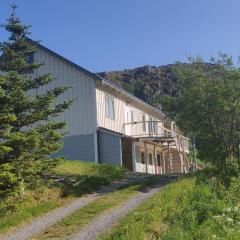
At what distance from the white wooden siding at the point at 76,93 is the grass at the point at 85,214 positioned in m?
12.7

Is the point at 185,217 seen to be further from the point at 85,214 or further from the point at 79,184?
the point at 79,184

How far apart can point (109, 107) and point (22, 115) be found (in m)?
17.3

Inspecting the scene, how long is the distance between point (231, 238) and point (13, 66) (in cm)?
970

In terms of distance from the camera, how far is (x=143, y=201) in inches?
726

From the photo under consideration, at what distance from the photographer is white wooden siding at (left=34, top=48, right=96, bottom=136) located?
34.5 m

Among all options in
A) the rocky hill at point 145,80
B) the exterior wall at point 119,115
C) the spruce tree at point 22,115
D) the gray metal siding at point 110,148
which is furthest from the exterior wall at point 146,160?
the rocky hill at point 145,80

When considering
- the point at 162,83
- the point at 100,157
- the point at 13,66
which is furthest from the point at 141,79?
the point at 13,66

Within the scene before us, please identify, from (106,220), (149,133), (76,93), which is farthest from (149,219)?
(149,133)

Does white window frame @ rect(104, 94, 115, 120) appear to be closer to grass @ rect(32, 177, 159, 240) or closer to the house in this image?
the house

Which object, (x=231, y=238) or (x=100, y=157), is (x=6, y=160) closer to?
(x=231, y=238)

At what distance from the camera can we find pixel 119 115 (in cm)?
3844

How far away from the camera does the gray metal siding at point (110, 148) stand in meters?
34.5

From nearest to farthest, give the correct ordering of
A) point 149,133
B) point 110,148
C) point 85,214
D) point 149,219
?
point 149,219 < point 85,214 < point 110,148 < point 149,133

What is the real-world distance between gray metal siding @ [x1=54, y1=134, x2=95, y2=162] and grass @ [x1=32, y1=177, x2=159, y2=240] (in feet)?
39.8
